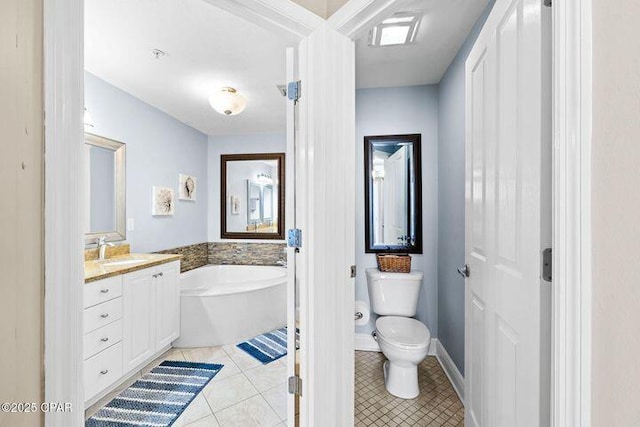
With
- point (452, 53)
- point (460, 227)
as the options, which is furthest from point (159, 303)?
point (452, 53)

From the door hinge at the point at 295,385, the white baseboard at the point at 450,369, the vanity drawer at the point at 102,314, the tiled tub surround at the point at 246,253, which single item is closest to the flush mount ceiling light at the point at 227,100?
the vanity drawer at the point at 102,314

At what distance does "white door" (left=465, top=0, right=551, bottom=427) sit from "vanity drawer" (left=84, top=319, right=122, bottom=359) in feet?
7.08

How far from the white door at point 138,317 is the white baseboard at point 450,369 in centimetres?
232

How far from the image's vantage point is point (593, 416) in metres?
0.51

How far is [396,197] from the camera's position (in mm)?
2529

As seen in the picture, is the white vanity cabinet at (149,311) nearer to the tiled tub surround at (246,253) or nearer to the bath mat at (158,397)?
the bath mat at (158,397)

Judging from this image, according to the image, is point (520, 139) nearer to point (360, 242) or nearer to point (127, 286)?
point (360, 242)

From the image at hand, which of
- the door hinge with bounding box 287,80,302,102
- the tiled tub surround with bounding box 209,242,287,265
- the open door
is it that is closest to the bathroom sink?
the open door

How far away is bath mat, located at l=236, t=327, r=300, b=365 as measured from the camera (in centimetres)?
244

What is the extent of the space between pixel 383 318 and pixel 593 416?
5.55ft

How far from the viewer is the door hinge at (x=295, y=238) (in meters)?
1.23

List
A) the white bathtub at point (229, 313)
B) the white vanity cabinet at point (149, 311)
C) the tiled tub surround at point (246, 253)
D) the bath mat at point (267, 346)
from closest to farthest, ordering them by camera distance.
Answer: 1. the white vanity cabinet at point (149, 311)
2. the bath mat at point (267, 346)
3. the white bathtub at point (229, 313)
4. the tiled tub surround at point (246, 253)

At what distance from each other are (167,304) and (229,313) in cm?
56

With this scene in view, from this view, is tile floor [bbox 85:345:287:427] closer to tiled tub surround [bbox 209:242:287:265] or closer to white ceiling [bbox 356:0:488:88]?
tiled tub surround [bbox 209:242:287:265]
